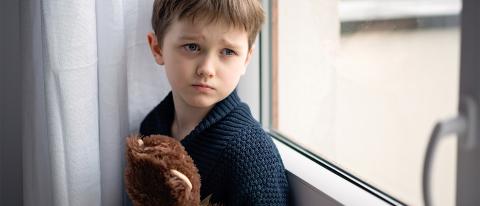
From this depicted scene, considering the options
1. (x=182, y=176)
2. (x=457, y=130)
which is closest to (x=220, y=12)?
(x=182, y=176)

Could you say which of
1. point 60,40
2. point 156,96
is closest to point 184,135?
point 156,96

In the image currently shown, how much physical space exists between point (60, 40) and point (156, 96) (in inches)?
11.0

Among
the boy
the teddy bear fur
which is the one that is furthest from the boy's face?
the teddy bear fur

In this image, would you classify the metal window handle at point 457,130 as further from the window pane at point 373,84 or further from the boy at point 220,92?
the boy at point 220,92

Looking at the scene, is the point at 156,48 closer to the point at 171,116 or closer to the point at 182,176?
the point at 171,116

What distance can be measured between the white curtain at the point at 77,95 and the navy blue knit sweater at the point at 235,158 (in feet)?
0.57

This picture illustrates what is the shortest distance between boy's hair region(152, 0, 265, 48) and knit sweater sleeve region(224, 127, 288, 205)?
177mm

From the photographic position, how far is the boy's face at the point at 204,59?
963 mm

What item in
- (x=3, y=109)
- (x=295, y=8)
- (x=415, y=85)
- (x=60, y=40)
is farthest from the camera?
(x=3, y=109)

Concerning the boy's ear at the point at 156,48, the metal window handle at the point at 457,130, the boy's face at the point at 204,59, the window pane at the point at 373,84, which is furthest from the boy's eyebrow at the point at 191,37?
the metal window handle at the point at 457,130

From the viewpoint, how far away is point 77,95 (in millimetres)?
1022

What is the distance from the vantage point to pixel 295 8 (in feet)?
3.74

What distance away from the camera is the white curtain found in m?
1.00

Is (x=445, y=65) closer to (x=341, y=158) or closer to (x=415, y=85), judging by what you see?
(x=415, y=85)
